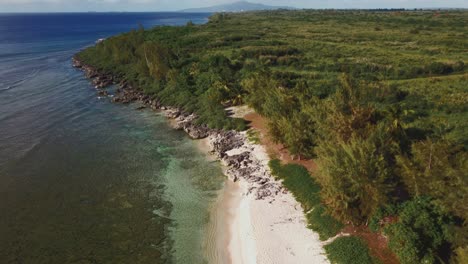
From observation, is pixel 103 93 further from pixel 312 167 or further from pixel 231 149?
pixel 312 167

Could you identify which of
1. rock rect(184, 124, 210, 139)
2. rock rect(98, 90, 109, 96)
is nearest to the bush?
rock rect(184, 124, 210, 139)

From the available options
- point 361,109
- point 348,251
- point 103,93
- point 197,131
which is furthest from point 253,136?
point 103,93

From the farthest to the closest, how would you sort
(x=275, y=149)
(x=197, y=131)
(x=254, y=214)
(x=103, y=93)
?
(x=103, y=93)
(x=197, y=131)
(x=275, y=149)
(x=254, y=214)

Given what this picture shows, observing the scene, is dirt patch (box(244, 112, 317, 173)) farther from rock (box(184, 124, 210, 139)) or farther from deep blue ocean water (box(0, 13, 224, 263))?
deep blue ocean water (box(0, 13, 224, 263))

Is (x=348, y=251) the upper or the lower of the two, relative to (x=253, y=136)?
lower

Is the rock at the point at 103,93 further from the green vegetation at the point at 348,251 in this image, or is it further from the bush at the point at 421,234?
the bush at the point at 421,234

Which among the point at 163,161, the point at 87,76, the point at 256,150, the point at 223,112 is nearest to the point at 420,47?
the point at 223,112

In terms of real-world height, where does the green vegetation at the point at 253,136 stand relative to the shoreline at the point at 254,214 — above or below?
above

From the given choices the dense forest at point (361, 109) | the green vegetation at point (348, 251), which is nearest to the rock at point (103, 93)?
the dense forest at point (361, 109)
